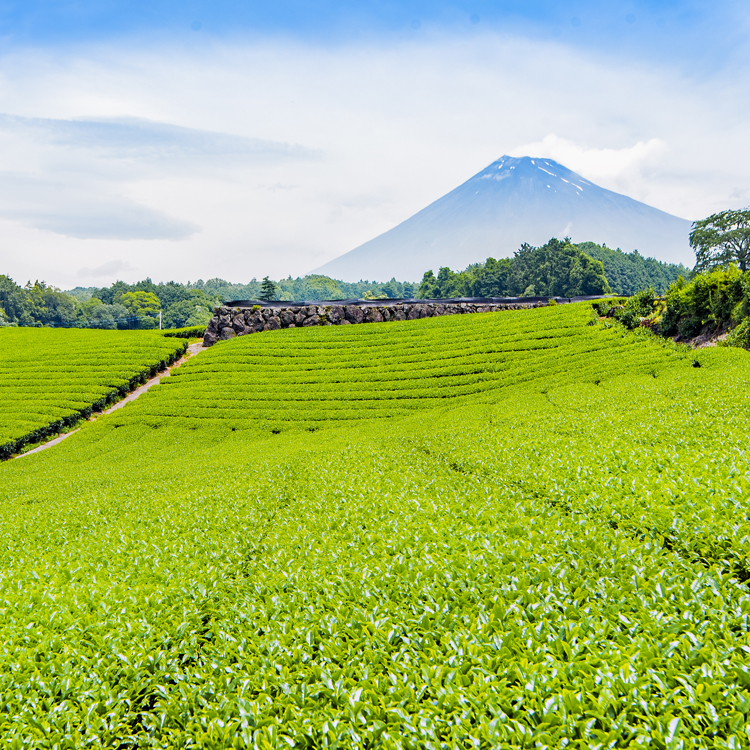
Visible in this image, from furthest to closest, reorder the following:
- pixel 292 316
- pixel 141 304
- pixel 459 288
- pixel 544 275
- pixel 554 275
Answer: pixel 141 304 → pixel 459 288 → pixel 544 275 → pixel 554 275 → pixel 292 316

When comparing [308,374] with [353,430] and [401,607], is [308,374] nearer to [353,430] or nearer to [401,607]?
[353,430]

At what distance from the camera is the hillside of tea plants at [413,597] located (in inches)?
126

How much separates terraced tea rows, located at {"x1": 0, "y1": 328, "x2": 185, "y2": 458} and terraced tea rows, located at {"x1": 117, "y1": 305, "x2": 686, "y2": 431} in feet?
10.3

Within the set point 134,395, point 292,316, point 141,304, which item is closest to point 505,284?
point 292,316

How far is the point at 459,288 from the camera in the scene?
4154 inches

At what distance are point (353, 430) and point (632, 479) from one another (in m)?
12.9

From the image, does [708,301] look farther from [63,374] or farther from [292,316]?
[63,374]

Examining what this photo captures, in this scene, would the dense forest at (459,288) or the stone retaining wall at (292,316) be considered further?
the dense forest at (459,288)

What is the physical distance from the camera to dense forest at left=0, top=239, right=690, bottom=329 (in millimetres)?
80625

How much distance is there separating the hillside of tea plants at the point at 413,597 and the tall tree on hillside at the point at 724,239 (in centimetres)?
6435

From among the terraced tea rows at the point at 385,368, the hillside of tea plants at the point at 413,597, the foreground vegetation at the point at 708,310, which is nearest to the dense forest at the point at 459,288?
the terraced tea rows at the point at 385,368

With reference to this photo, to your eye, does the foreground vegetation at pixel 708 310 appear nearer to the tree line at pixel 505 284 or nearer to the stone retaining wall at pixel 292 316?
the stone retaining wall at pixel 292 316

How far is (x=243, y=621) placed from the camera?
4688mm

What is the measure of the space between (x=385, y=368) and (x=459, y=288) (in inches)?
3267
